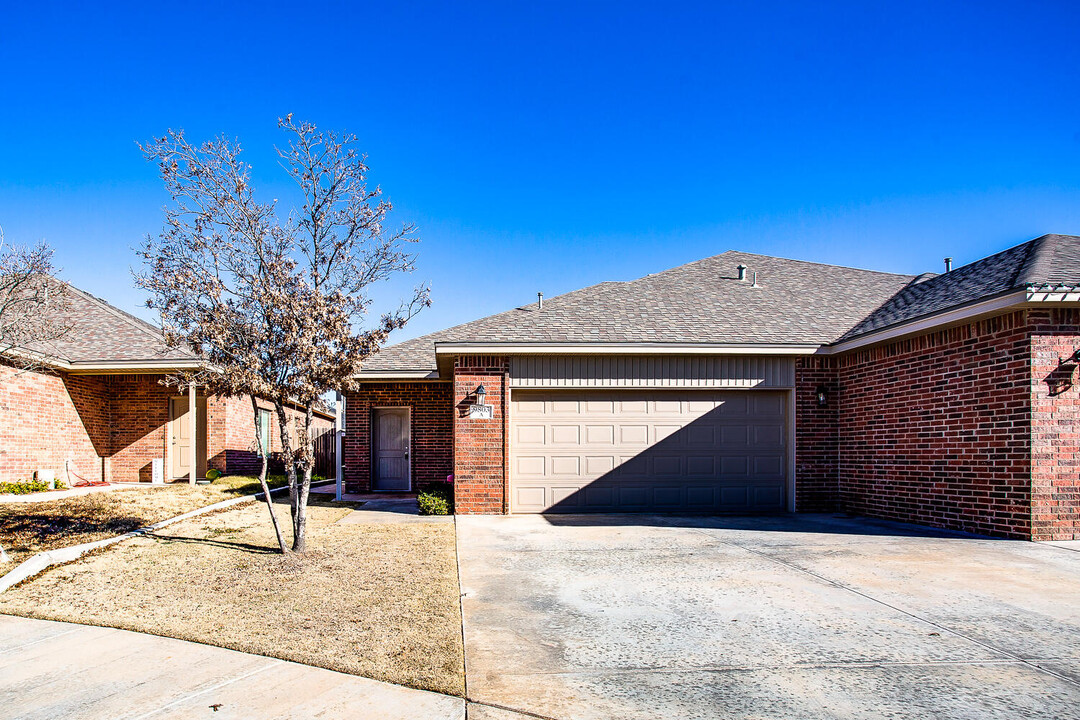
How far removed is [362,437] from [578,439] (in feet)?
22.9

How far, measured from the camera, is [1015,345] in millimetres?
8766

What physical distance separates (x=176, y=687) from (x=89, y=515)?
7.48m

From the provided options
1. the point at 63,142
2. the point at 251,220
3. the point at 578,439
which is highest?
the point at 63,142

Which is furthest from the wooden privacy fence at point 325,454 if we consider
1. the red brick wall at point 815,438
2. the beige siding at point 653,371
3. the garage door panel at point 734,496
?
the red brick wall at point 815,438

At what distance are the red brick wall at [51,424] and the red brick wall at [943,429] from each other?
14937 mm

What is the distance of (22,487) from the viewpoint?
12.9 metres

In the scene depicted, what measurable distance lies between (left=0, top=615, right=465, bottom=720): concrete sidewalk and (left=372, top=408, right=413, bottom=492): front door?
1232cm

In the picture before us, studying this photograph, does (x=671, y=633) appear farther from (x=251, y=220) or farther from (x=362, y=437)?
(x=362, y=437)

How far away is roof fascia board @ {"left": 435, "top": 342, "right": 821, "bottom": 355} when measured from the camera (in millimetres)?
11703

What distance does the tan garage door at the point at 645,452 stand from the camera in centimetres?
1224

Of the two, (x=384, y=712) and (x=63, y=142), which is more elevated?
(x=63, y=142)

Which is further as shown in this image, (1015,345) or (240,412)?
(240,412)

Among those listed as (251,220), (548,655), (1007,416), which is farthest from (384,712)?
(1007,416)

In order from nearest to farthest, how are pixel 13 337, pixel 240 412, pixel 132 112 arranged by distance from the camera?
pixel 13 337, pixel 132 112, pixel 240 412
